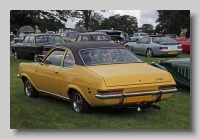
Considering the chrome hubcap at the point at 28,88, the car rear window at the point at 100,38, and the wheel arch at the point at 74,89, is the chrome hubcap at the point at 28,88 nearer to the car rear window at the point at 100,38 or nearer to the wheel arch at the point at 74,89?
the wheel arch at the point at 74,89

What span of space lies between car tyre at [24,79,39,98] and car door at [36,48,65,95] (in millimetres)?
352

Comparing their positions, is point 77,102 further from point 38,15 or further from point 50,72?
point 38,15

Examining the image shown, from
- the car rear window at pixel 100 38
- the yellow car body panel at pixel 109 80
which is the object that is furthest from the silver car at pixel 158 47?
the yellow car body panel at pixel 109 80

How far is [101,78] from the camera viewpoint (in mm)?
6031

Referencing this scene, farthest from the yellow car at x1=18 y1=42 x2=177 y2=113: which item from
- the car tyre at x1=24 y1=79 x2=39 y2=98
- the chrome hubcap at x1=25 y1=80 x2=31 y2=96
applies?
the chrome hubcap at x1=25 y1=80 x2=31 y2=96

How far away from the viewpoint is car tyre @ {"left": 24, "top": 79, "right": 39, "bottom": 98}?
839 centimetres

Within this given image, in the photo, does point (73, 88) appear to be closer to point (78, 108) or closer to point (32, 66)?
point (78, 108)

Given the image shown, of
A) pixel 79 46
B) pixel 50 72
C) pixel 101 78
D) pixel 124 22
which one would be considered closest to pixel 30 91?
pixel 50 72

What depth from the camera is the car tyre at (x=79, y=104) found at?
650 cm

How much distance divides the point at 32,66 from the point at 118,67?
2.57 meters

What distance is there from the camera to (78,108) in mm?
6762

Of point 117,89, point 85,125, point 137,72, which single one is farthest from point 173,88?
point 85,125

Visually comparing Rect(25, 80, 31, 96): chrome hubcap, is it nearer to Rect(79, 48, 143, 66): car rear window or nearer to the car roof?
the car roof

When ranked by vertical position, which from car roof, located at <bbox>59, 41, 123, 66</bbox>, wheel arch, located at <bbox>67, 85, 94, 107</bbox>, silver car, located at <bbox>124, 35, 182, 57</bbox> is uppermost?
silver car, located at <bbox>124, 35, 182, 57</bbox>
